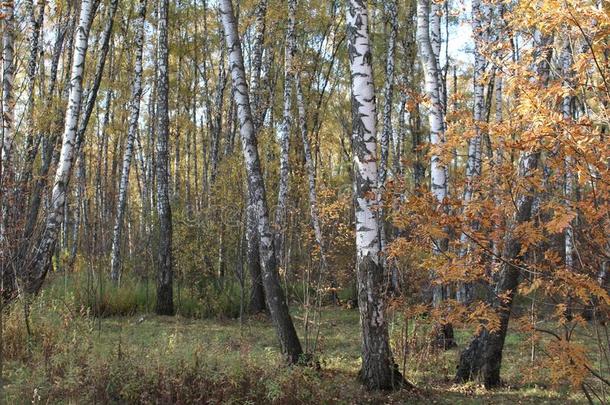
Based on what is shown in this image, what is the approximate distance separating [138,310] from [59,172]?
4.05 metres

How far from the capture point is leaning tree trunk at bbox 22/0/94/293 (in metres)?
7.73

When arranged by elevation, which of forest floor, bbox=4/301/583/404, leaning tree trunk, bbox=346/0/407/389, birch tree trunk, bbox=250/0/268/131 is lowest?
forest floor, bbox=4/301/583/404

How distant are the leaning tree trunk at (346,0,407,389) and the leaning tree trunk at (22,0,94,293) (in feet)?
14.8

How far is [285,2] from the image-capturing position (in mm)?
14172

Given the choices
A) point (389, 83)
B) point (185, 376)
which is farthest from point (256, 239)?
point (389, 83)

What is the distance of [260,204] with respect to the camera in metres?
6.73

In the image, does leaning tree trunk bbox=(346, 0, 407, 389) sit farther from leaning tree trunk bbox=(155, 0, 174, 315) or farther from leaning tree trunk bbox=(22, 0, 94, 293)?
leaning tree trunk bbox=(155, 0, 174, 315)

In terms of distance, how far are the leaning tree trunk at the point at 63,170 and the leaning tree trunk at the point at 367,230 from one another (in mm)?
4514

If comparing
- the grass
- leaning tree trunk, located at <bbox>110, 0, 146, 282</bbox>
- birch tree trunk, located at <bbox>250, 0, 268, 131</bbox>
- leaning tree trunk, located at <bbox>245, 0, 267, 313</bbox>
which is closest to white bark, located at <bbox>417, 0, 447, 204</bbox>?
the grass

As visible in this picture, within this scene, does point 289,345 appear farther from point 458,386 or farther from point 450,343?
point 450,343

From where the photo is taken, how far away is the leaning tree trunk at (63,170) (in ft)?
25.3

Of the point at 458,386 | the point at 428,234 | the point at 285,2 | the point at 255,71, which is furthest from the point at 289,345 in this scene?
the point at 285,2

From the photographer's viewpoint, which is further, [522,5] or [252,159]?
[252,159]

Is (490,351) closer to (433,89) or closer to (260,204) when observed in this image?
(260,204)
